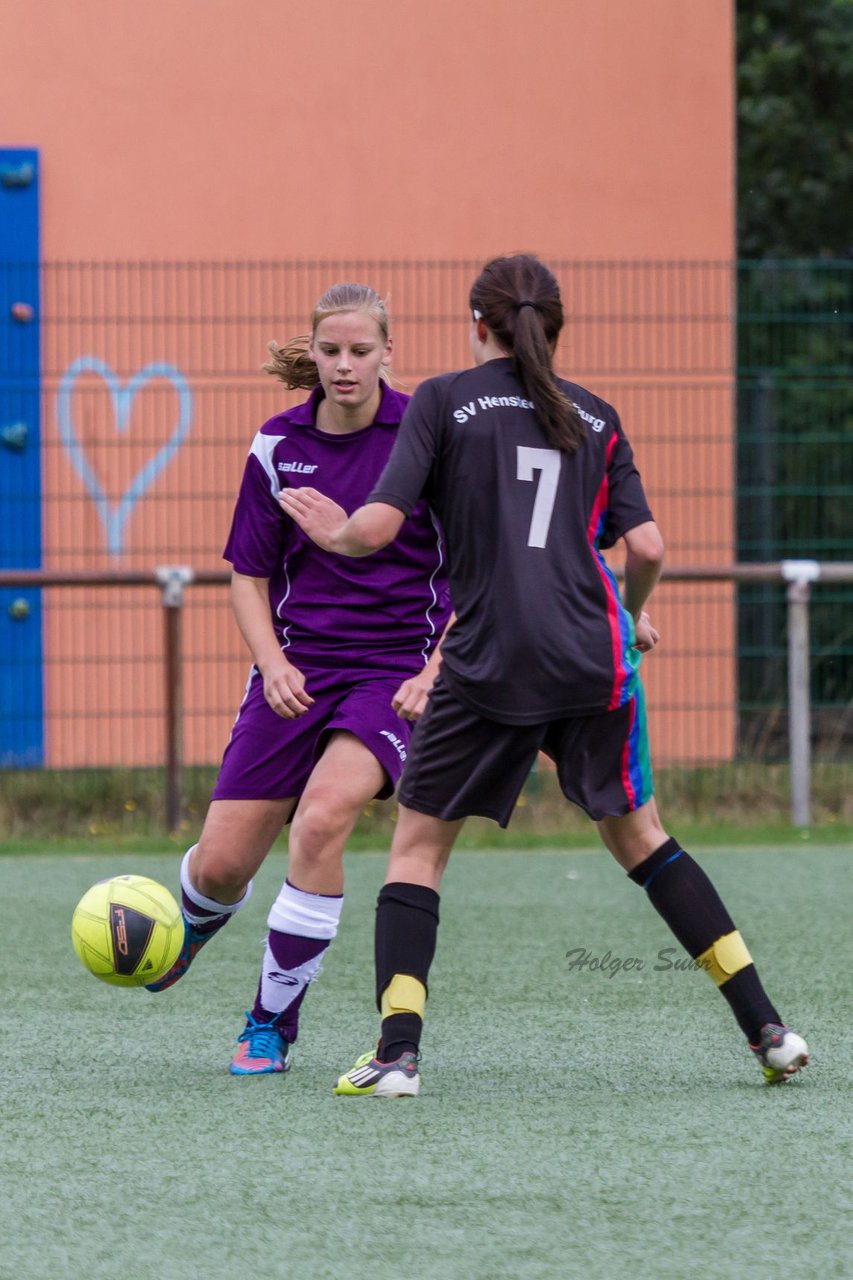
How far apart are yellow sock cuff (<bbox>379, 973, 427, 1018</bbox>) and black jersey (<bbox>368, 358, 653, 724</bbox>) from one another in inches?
21.6

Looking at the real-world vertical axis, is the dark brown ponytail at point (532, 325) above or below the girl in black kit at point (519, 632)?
above

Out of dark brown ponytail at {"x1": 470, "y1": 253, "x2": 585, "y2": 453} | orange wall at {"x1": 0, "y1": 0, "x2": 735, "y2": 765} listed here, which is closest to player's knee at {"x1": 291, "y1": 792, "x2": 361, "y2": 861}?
dark brown ponytail at {"x1": 470, "y1": 253, "x2": 585, "y2": 453}

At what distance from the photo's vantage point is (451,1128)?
139 inches

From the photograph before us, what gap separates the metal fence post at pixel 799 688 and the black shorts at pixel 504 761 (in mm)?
→ 4918

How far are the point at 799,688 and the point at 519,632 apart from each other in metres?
5.20

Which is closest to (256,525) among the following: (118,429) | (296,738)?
(296,738)

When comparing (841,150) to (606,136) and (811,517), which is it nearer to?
(606,136)

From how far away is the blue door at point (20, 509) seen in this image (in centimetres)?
977

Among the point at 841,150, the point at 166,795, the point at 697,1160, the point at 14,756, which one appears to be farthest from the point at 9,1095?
the point at 841,150

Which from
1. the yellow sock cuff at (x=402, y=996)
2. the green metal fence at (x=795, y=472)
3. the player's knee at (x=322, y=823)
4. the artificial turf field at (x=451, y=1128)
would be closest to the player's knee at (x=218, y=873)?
the player's knee at (x=322, y=823)

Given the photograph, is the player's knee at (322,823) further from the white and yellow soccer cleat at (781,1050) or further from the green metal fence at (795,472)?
the green metal fence at (795,472)

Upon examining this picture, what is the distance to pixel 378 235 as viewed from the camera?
11406mm

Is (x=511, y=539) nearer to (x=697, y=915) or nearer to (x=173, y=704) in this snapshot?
(x=697, y=915)

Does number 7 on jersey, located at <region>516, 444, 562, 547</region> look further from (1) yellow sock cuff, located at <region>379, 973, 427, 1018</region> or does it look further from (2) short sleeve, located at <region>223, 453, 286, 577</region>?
(1) yellow sock cuff, located at <region>379, 973, 427, 1018</region>
